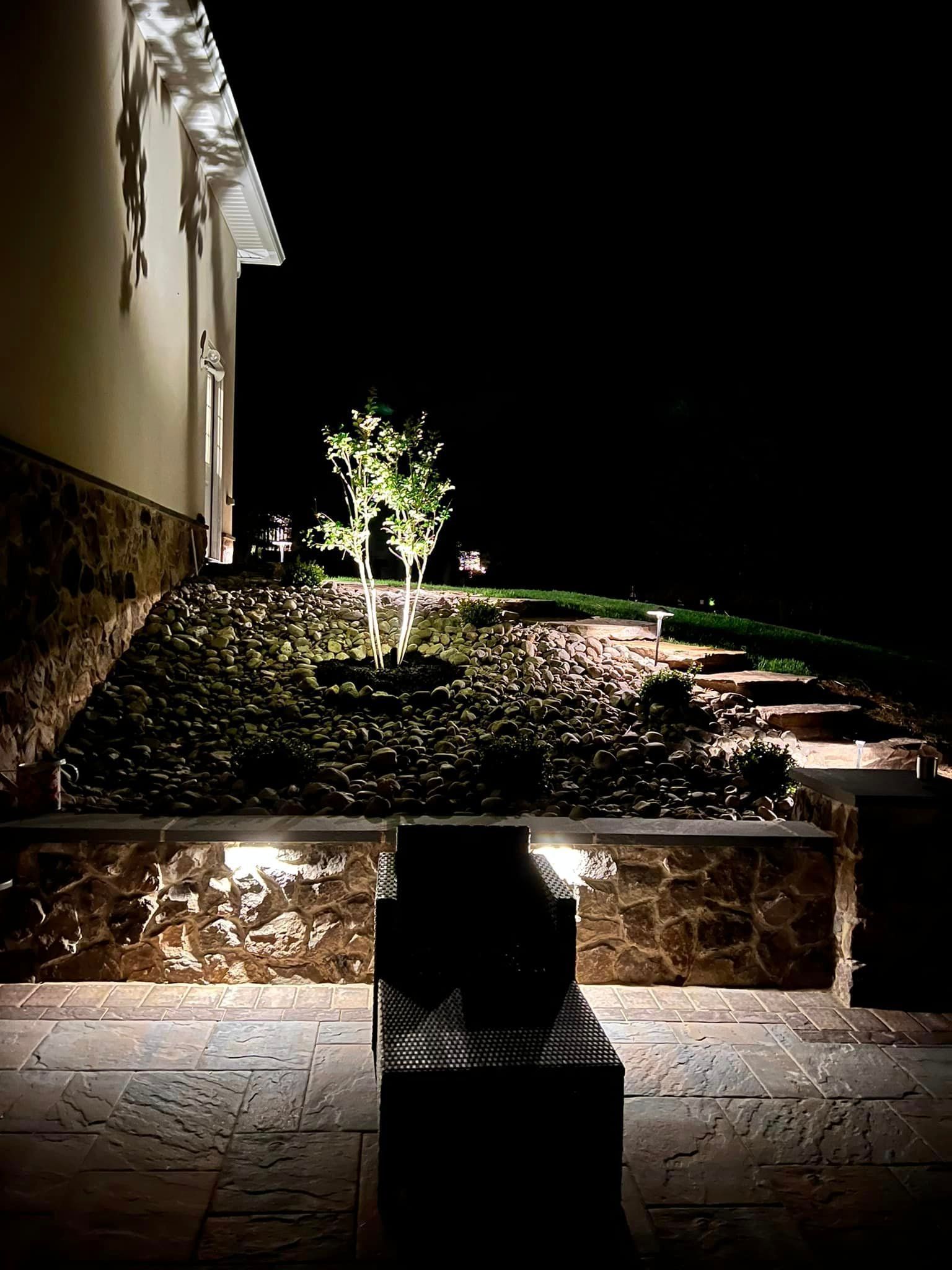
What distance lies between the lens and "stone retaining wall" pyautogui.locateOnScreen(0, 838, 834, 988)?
151 inches

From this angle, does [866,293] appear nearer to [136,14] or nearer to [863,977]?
[136,14]

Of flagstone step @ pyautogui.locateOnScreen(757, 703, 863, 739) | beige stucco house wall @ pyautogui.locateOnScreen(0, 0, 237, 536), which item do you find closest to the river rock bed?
flagstone step @ pyautogui.locateOnScreen(757, 703, 863, 739)

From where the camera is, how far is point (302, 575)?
28.2ft

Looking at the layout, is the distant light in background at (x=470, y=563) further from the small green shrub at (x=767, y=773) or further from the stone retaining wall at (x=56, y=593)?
the small green shrub at (x=767, y=773)

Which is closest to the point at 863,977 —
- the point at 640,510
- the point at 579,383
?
the point at 640,510

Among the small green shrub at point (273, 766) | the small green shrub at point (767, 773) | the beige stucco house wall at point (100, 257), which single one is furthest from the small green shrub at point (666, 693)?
the beige stucco house wall at point (100, 257)

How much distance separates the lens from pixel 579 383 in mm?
19031

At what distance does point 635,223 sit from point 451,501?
727 cm

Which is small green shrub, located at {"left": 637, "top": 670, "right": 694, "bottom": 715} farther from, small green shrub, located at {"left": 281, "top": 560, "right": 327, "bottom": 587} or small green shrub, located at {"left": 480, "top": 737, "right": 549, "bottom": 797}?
small green shrub, located at {"left": 281, "top": 560, "right": 327, "bottom": 587}

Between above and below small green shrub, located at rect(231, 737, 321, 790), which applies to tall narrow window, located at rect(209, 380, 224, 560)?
above

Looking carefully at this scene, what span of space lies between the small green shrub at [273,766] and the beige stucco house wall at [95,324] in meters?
1.21

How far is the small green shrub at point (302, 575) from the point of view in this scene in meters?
8.57

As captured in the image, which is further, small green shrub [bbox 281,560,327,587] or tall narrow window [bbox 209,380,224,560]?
tall narrow window [bbox 209,380,224,560]

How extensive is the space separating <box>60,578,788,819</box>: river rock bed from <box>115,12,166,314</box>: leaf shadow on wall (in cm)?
268
